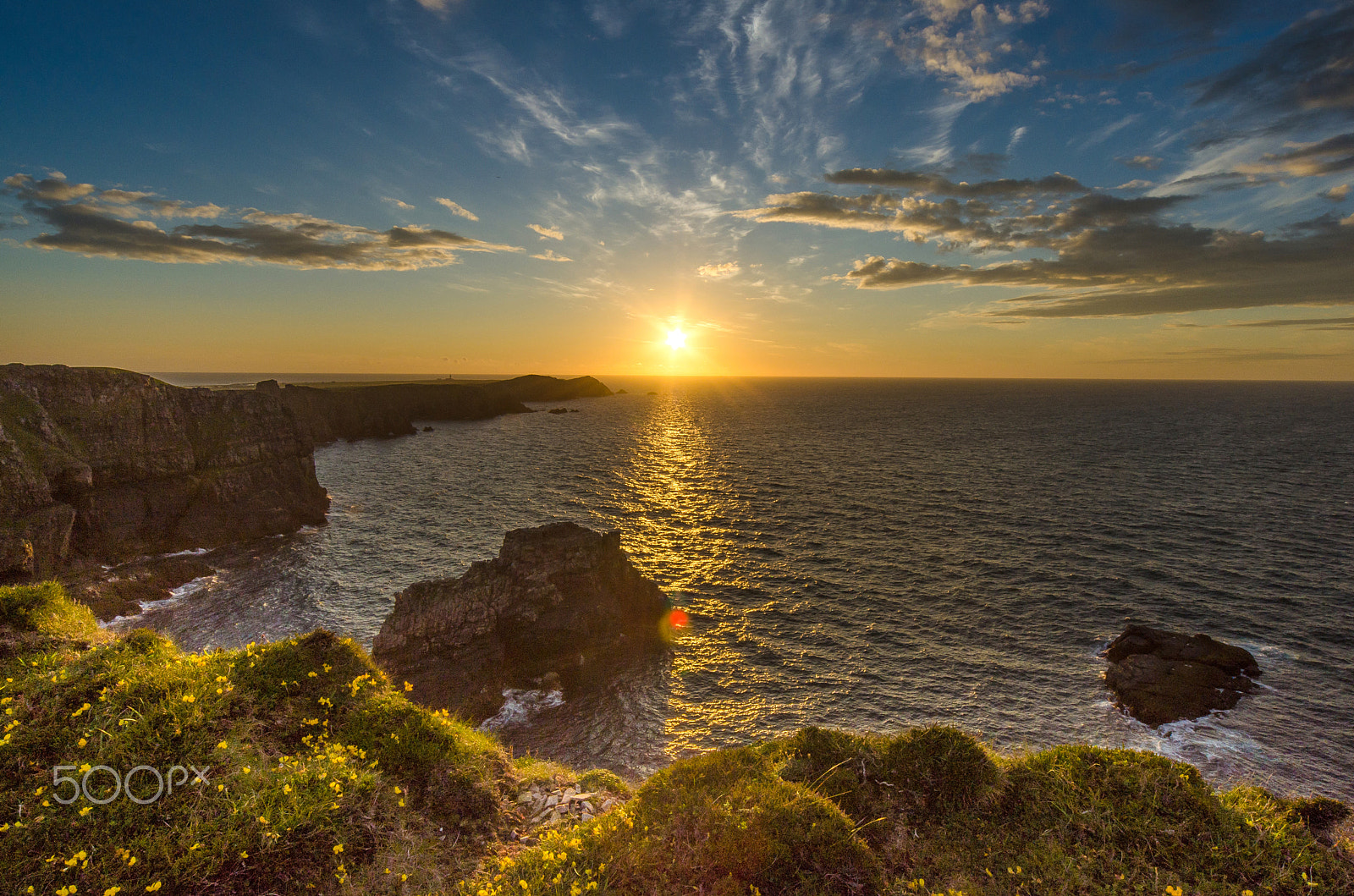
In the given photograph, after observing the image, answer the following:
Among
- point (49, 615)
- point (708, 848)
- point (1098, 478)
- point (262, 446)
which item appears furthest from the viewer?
point (1098, 478)

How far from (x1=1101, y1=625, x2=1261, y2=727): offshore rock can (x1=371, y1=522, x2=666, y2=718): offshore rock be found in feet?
92.5

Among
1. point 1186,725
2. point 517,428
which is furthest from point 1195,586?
point 517,428

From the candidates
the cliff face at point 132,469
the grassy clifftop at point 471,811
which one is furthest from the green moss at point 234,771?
the cliff face at point 132,469

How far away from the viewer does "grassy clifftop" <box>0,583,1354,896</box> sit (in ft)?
25.6

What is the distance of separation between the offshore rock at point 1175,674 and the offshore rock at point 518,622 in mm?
28199

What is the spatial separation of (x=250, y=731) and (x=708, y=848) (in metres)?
8.89

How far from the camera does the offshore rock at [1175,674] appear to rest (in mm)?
28203

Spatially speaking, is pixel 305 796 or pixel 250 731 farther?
pixel 250 731

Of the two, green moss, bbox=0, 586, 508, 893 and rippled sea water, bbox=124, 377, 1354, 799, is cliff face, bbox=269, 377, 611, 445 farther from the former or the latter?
green moss, bbox=0, 586, 508, 893

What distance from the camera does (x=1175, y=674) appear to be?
2989 centimetres

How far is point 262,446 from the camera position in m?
56.8

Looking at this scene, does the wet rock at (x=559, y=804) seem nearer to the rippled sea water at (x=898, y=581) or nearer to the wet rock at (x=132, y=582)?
the rippled sea water at (x=898, y=581)

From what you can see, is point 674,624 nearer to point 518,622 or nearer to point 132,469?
point 518,622

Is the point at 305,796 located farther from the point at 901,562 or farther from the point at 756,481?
the point at 756,481
